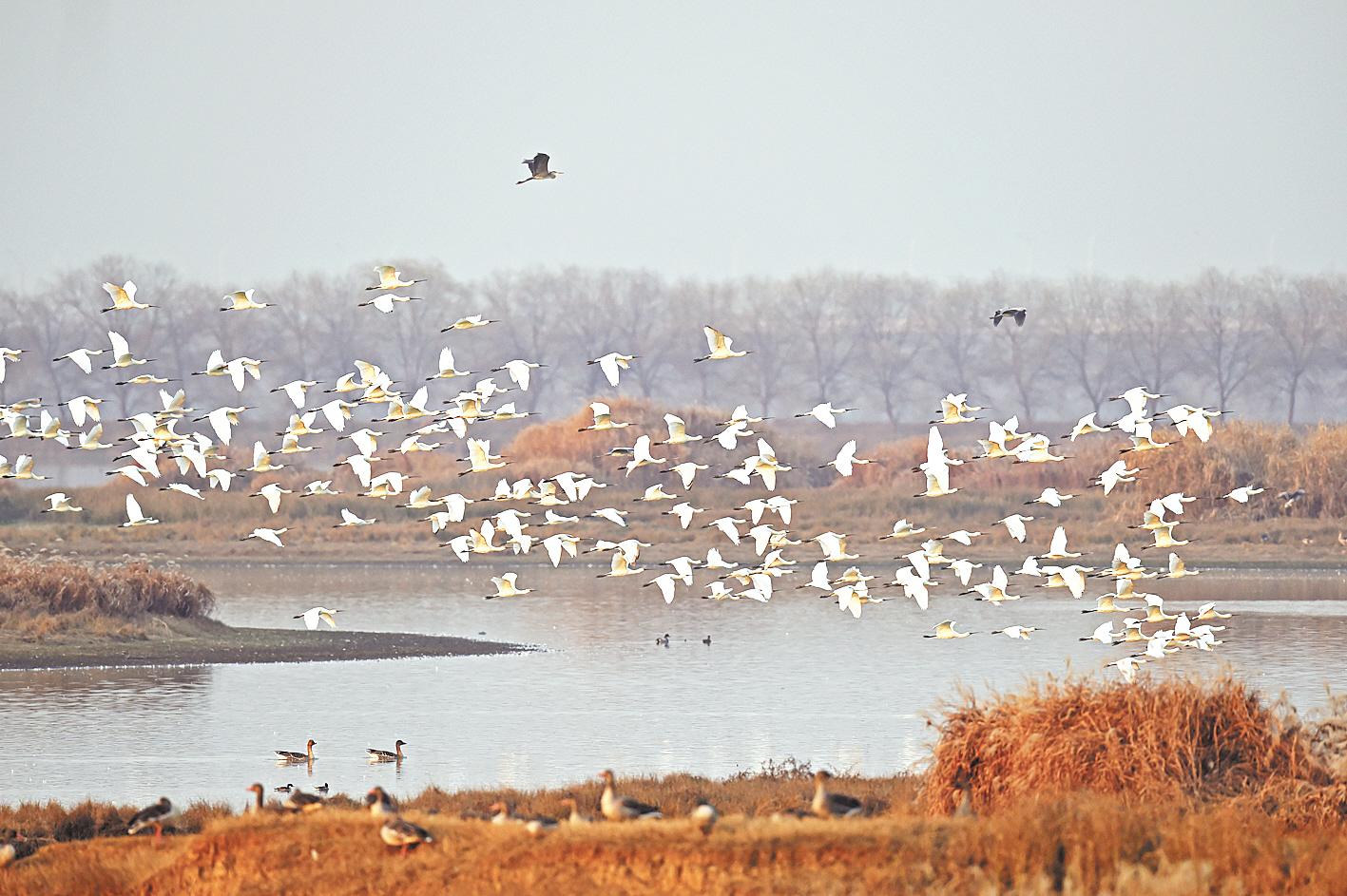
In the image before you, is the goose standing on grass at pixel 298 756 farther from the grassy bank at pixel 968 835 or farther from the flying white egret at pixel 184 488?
the flying white egret at pixel 184 488

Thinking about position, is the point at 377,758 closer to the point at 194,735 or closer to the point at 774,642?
the point at 194,735

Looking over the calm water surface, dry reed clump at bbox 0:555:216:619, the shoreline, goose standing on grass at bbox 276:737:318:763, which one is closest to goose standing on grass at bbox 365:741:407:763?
the calm water surface

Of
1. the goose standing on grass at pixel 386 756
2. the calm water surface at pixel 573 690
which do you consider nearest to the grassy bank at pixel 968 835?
the calm water surface at pixel 573 690

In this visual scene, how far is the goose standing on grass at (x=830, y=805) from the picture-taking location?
16.2 m

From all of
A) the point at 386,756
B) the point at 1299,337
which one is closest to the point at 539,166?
the point at 386,756

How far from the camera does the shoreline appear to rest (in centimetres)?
3641

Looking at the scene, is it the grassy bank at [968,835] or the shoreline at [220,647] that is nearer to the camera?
the grassy bank at [968,835]

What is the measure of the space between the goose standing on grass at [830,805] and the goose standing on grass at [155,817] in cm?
582

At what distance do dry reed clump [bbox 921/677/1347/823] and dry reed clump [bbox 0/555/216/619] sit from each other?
23428 mm

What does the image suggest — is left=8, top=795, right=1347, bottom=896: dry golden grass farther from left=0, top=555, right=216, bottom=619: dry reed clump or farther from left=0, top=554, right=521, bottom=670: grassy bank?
left=0, top=555, right=216, bottom=619: dry reed clump

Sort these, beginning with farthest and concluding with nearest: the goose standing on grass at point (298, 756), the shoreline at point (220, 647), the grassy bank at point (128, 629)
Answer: the grassy bank at point (128, 629) → the shoreline at point (220, 647) → the goose standing on grass at point (298, 756)

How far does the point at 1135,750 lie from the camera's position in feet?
57.6

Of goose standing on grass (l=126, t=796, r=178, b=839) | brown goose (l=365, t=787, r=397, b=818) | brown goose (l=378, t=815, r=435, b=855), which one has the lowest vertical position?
goose standing on grass (l=126, t=796, r=178, b=839)

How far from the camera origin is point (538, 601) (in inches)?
2061
